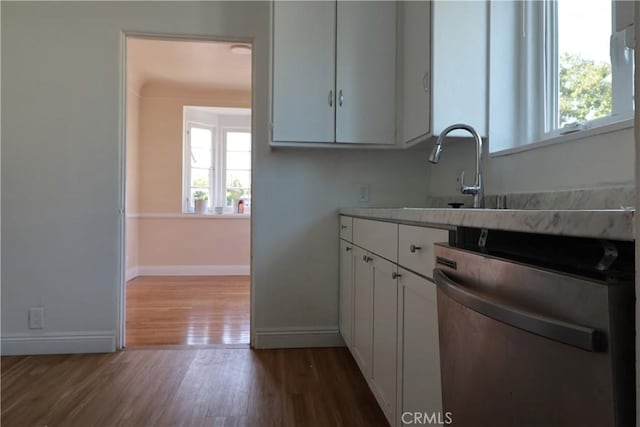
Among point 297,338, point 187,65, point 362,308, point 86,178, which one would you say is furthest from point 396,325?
point 187,65

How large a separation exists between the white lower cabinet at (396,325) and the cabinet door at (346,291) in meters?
0.09

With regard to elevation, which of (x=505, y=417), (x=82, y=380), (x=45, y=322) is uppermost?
(x=505, y=417)

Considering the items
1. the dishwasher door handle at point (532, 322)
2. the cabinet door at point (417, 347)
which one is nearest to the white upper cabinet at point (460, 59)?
the cabinet door at point (417, 347)

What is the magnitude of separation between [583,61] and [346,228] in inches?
53.5

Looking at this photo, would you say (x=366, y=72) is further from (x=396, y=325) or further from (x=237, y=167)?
(x=237, y=167)

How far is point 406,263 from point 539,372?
72 centimetres

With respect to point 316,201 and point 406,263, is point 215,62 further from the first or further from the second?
point 406,263

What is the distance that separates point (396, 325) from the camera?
1.34 metres

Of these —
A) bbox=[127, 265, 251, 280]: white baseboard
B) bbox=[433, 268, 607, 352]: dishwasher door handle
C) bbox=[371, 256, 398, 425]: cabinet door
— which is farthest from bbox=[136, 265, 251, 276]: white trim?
bbox=[433, 268, 607, 352]: dishwasher door handle

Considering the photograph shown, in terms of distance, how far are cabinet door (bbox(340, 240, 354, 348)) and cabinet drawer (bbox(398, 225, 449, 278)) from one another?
0.86 metres

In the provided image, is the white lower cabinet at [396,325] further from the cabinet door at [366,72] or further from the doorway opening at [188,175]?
the doorway opening at [188,175]

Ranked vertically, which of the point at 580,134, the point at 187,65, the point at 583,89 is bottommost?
the point at 580,134

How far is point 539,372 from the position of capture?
542 millimetres

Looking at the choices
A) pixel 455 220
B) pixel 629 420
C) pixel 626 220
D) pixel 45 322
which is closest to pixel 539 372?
pixel 629 420
